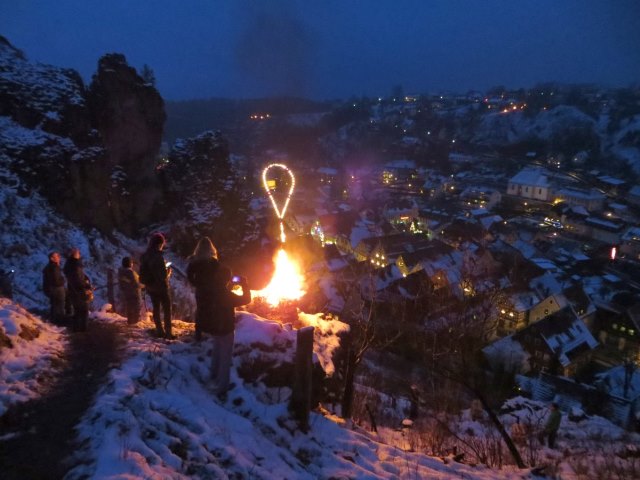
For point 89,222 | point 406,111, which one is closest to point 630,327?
point 89,222

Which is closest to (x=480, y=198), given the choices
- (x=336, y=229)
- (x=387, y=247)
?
(x=336, y=229)

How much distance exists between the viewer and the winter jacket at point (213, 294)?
5.72m

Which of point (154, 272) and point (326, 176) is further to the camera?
point (326, 176)

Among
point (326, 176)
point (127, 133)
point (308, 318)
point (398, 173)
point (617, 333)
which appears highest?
point (398, 173)

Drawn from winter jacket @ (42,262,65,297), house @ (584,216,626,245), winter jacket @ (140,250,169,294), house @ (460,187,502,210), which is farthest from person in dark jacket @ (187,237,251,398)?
house @ (460,187,502,210)

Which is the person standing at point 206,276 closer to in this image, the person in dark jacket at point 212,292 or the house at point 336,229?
the person in dark jacket at point 212,292

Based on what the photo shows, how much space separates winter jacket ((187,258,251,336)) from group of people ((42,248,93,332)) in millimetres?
3729

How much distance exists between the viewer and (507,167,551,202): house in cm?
7069

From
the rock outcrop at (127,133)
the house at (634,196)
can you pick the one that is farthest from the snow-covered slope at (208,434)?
the house at (634,196)

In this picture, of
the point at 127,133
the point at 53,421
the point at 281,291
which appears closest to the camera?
the point at 53,421

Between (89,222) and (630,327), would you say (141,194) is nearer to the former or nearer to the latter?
(89,222)

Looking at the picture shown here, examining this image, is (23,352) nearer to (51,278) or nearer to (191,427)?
(51,278)

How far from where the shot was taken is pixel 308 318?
32.1 feet

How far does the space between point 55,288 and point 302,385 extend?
5930 millimetres
